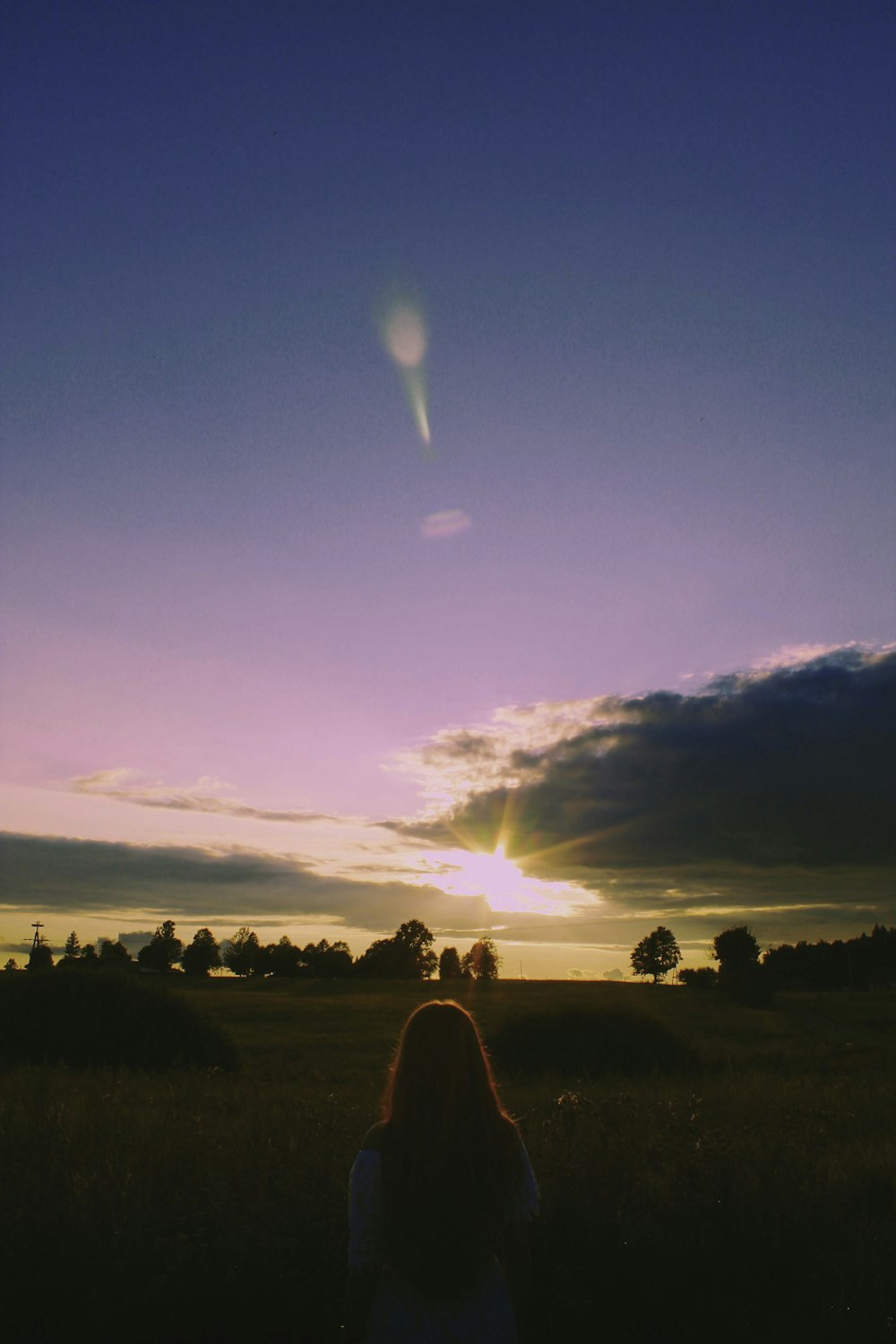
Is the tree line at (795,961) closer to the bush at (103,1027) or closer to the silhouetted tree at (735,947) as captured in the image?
the silhouetted tree at (735,947)

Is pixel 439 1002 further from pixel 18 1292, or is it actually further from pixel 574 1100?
pixel 574 1100

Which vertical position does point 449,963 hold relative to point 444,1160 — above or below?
below

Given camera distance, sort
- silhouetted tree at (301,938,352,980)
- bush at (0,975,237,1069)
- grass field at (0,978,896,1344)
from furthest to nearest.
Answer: silhouetted tree at (301,938,352,980)
bush at (0,975,237,1069)
grass field at (0,978,896,1344)

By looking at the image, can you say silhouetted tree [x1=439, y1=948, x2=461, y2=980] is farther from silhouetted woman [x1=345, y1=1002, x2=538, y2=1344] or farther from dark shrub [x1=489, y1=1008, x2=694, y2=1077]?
silhouetted woman [x1=345, y1=1002, x2=538, y2=1344]

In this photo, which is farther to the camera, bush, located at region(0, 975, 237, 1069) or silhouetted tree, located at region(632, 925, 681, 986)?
silhouetted tree, located at region(632, 925, 681, 986)

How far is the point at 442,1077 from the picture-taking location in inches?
165

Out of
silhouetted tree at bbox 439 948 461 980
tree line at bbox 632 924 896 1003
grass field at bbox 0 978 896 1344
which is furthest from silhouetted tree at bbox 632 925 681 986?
grass field at bbox 0 978 896 1344

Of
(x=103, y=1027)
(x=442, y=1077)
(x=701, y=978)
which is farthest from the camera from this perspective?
(x=701, y=978)

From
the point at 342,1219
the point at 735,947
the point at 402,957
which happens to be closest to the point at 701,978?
the point at 735,947

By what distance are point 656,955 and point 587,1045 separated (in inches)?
4148

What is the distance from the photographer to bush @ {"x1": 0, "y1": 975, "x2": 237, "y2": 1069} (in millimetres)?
27656

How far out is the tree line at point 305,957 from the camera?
136m

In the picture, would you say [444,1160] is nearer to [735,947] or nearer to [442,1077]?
[442,1077]

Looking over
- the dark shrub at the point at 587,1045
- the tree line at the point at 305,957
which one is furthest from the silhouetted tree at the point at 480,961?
the dark shrub at the point at 587,1045
